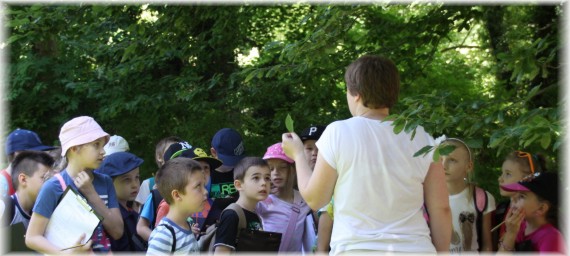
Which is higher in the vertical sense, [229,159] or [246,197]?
[229,159]

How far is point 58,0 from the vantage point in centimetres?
713

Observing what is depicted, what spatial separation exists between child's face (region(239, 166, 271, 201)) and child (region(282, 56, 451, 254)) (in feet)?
5.40

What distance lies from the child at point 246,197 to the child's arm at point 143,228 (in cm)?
68

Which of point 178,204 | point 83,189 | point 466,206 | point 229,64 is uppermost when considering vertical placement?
point 229,64

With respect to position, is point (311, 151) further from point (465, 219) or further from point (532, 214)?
point (532, 214)

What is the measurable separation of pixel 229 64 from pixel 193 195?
4.59 metres

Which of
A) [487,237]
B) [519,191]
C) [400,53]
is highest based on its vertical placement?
[400,53]

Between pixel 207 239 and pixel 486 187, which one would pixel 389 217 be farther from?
pixel 486 187

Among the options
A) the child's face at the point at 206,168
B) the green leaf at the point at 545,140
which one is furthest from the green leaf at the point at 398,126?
the child's face at the point at 206,168

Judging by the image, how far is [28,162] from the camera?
213 inches

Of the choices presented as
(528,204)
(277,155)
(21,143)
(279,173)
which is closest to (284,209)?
(279,173)

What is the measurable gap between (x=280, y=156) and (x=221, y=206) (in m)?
0.60

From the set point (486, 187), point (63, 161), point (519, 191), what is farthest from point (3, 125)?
point (519, 191)

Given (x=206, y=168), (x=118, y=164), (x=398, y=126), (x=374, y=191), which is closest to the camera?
(x=374, y=191)
